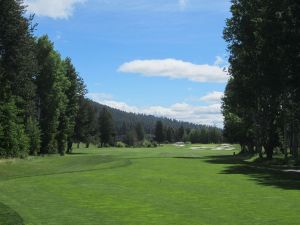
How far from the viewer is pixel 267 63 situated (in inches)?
1802

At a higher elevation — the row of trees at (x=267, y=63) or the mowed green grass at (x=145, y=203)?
the row of trees at (x=267, y=63)

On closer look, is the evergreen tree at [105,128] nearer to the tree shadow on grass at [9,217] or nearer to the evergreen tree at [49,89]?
the evergreen tree at [49,89]

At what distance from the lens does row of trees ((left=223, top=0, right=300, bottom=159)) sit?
39344 millimetres

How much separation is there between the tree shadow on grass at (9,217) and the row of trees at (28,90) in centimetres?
3314

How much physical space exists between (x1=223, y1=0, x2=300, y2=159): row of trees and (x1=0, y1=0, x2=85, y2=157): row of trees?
72.2 feet

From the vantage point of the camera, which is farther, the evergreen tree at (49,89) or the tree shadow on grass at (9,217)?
the evergreen tree at (49,89)

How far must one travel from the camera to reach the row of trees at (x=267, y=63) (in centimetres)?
3934

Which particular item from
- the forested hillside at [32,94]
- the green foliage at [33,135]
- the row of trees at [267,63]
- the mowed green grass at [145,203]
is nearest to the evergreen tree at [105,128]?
the forested hillside at [32,94]

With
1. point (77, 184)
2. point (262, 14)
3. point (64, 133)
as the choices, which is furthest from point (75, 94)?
point (77, 184)

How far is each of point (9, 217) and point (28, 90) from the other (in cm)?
4042

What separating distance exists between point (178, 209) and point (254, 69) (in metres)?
39.1

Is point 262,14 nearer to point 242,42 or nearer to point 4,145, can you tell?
point 242,42

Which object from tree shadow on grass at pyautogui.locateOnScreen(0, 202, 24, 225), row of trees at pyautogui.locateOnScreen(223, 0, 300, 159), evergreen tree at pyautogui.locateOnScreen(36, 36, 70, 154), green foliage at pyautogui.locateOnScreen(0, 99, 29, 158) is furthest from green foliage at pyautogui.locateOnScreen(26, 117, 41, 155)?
tree shadow on grass at pyautogui.locateOnScreen(0, 202, 24, 225)

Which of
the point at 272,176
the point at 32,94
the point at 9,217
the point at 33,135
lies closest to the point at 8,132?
the point at 32,94
